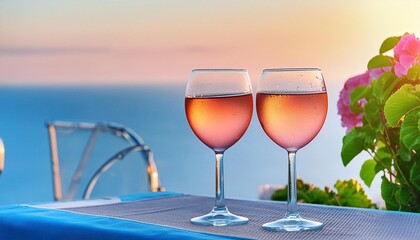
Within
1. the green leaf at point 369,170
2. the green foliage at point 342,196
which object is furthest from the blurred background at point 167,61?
the green leaf at point 369,170

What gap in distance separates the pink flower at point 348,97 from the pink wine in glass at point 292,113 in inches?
15.9

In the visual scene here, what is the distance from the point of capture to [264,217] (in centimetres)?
128

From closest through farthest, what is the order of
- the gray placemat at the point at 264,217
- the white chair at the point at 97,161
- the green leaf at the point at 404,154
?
the gray placemat at the point at 264,217, the green leaf at the point at 404,154, the white chair at the point at 97,161

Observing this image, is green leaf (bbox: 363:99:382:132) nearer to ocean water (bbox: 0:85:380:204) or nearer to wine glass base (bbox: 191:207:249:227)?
wine glass base (bbox: 191:207:249:227)

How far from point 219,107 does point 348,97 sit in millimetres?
491

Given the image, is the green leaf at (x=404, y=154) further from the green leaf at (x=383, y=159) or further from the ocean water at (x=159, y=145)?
the ocean water at (x=159, y=145)

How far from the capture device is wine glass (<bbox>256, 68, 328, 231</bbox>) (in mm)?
1146

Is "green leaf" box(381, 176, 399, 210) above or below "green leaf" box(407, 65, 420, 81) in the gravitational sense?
below

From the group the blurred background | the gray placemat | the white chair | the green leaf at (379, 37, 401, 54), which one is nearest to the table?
the gray placemat

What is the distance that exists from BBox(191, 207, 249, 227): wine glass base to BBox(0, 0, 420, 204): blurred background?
15.8 feet

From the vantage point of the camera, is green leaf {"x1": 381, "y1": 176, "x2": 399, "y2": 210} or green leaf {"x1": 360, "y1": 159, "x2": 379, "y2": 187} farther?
green leaf {"x1": 360, "y1": 159, "x2": 379, "y2": 187}

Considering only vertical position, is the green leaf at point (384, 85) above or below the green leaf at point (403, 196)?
above

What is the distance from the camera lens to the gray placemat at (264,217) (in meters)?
1.12

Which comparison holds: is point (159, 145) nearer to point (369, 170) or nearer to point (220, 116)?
point (369, 170)
